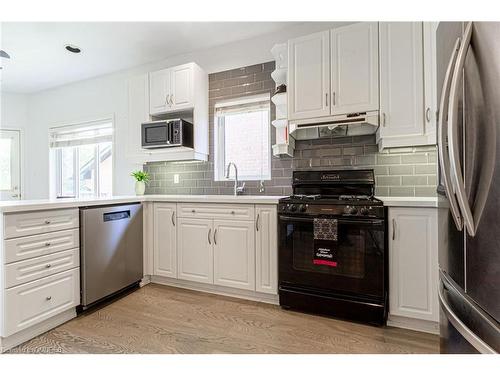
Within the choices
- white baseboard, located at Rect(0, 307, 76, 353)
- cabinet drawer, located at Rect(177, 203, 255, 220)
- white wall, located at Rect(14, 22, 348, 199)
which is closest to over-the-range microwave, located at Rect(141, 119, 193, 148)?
white wall, located at Rect(14, 22, 348, 199)

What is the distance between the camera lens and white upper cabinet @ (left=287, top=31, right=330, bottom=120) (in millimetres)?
2330

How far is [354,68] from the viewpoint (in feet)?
7.32

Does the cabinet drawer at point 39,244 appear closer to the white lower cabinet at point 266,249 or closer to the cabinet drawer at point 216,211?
the cabinet drawer at point 216,211

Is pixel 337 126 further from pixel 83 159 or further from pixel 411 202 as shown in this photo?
pixel 83 159

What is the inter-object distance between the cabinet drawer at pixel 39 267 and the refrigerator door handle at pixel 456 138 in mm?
2352

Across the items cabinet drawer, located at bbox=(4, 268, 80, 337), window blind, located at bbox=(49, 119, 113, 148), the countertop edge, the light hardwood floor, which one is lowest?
the light hardwood floor

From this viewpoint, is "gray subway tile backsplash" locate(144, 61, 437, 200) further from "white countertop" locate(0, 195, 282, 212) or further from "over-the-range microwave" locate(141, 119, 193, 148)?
"white countertop" locate(0, 195, 282, 212)

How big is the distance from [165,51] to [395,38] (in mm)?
2637

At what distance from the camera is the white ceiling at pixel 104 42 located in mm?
2825

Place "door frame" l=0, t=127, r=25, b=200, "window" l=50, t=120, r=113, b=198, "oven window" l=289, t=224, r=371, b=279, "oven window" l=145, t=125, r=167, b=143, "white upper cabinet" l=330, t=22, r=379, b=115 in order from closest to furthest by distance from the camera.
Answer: "oven window" l=289, t=224, r=371, b=279
"white upper cabinet" l=330, t=22, r=379, b=115
"oven window" l=145, t=125, r=167, b=143
"window" l=50, t=120, r=113, b=198
"door frame" l=0, t=127, r=25, b=200

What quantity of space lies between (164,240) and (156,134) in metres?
1.22

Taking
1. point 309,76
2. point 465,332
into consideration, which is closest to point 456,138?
point 465,332

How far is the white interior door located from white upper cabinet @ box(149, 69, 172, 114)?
3.36 m

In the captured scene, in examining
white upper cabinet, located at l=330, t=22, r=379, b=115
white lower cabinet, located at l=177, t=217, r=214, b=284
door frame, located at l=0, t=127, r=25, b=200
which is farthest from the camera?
door frame, located at l=0, t=127, r=25, b=200
